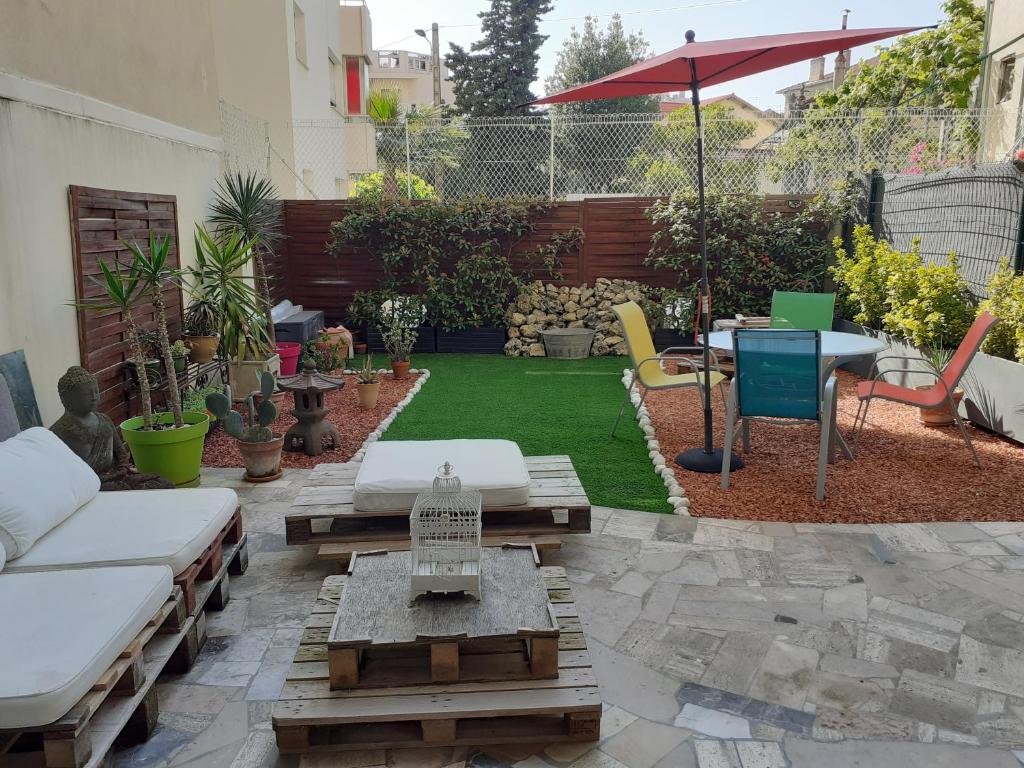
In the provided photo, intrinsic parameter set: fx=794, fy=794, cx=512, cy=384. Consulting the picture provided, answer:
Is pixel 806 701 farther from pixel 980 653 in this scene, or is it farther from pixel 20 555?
pixel 20 555

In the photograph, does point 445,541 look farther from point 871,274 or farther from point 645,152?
point 645,152

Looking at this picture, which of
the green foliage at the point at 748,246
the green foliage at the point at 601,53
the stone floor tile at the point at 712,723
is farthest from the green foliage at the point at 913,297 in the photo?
the green foliage at the point at 601,53

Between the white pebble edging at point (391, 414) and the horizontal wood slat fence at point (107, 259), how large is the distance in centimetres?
174

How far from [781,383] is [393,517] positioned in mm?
2451

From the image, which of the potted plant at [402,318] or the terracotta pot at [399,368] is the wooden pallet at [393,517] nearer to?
the terracotta pot at [399,368]

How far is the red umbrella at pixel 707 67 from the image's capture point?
170 inches

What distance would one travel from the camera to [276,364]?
7484 millimetres

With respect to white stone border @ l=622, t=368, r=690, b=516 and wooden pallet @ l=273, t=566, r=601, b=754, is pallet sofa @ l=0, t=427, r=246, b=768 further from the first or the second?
white stone border @ l=622, t=368, r=690, b=516

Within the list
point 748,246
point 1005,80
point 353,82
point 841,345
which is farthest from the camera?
point 353,82

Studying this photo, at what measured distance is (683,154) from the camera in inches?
449

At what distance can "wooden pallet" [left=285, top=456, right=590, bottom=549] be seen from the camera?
3775mm

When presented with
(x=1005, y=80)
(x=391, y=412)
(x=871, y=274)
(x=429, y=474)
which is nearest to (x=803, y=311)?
(x=871, y=274)

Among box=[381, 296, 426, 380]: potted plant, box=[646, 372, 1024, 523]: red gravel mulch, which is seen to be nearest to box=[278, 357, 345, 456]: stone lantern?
box=[646, 372, 1024, 523]: red gravel mulch

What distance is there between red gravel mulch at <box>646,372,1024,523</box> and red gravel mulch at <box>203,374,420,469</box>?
7.61 ft
